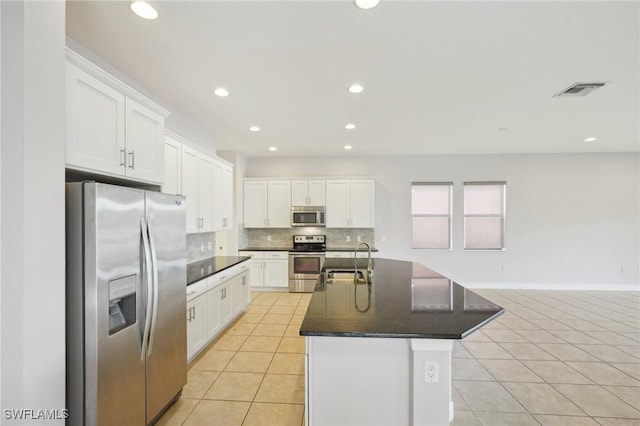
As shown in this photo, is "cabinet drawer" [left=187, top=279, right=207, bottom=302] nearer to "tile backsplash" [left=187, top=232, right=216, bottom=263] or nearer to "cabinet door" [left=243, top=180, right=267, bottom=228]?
"tile backsplash" [left=187, top=232, right=216, bottom=263]

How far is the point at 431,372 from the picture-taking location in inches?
61.4

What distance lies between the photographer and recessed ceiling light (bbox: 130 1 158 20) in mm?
1756

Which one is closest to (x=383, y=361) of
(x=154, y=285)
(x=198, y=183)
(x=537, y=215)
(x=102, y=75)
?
(x=154, y=285)

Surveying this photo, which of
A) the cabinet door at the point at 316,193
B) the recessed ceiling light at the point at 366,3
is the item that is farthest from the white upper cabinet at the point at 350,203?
the recessed ceiling light at the point at 366,3

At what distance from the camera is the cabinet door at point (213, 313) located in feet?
10.4

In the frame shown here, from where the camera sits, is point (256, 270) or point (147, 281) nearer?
point (147, 281)

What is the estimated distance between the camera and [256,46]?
2.19 meters

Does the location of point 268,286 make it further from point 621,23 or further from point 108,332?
point 621,23

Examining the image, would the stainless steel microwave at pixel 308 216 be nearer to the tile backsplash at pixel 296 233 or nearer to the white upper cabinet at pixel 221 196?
the tile backsplash at pixel 296 233

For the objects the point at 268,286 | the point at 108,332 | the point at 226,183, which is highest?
the point at 226,183

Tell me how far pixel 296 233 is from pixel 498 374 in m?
Answer: 4.30

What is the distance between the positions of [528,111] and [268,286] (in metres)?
5.08

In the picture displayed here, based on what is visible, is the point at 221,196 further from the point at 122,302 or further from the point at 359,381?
the point at 359,381

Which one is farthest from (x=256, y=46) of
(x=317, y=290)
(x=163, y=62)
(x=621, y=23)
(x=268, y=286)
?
(x=268, y=286)
